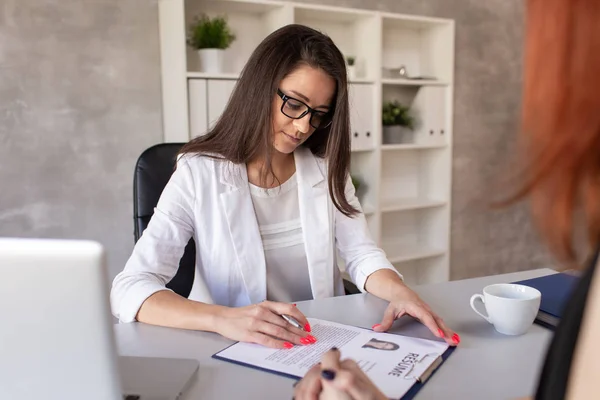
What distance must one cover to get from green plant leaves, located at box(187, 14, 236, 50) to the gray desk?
1.63 metres

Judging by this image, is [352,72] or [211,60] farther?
[352,72]

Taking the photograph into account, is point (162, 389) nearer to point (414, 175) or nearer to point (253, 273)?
point (253, 273)

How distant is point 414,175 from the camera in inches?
138

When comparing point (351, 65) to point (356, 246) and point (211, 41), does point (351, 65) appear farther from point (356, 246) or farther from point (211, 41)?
point (356, 246)

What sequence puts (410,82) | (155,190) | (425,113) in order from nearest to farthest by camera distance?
(155,190) < (410,82) < (425,113)

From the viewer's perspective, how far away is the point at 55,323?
0.57m

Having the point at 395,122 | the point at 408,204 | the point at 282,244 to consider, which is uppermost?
the point at 395,122

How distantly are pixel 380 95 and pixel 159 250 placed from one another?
75.7 inches

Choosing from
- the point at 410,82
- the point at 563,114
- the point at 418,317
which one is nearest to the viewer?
the point at 563,114

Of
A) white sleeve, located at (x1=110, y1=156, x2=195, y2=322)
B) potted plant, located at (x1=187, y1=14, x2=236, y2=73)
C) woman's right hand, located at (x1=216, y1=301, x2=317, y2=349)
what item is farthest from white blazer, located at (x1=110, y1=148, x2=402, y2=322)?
potted plant, located at (x1=187, y1=14, x2=236, y2=73)

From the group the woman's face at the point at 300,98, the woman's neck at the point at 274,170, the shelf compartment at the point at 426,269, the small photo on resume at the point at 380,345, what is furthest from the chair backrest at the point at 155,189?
the shelf compartment at the point at 426,269

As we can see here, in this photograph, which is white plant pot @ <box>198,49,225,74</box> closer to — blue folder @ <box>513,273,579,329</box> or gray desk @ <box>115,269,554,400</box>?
gray desk @ <box>115,269,554,400</box>

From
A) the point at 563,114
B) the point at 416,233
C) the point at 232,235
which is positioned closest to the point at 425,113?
the point at 416,233

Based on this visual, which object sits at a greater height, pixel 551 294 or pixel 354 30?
pixel 354 30
